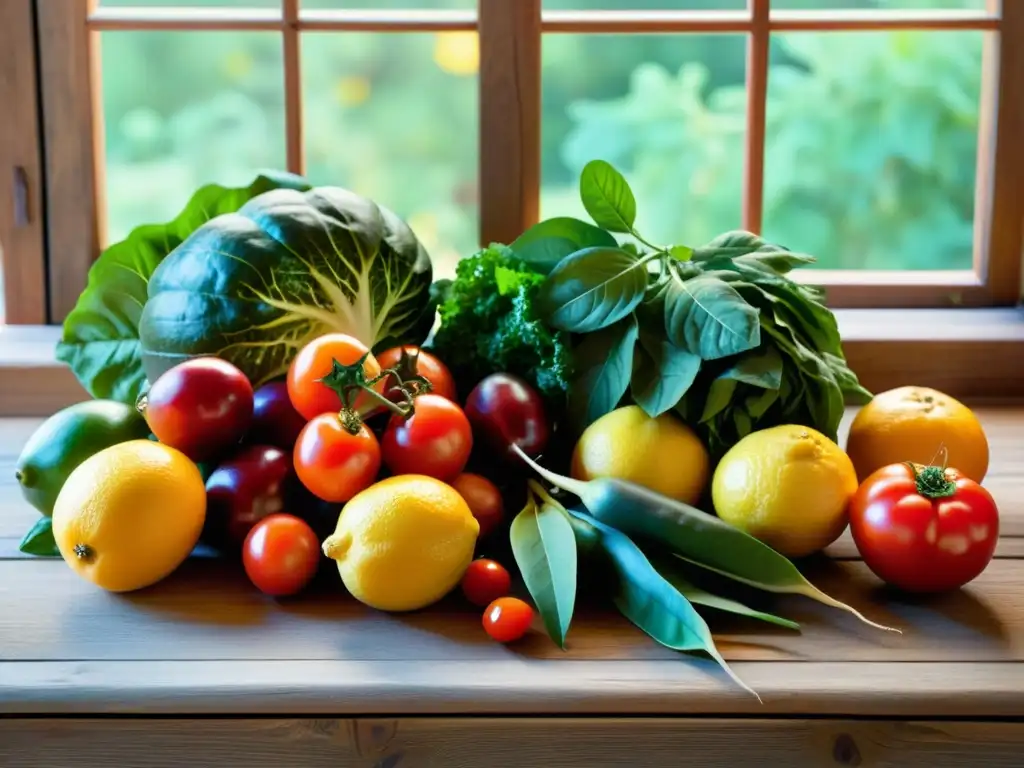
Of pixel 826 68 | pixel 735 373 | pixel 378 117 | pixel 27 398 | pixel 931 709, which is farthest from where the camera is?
pixel 378 117

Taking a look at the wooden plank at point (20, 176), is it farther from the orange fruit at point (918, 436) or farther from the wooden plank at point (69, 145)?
the orange fruit at point (918, 436)

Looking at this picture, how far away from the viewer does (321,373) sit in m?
0.95

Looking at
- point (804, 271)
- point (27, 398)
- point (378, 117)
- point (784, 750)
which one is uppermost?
point (378, 117)

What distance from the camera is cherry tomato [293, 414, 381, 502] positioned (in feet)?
2.93

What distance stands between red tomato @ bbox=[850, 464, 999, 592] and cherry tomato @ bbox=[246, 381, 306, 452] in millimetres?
487

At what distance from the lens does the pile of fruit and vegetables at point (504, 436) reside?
2.84 ft

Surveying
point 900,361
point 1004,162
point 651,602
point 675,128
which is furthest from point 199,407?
point 675,128

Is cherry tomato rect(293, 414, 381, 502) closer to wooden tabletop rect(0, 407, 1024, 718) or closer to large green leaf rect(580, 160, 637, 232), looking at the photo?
wooden tabletop rect(0, 407, 1024, 718)

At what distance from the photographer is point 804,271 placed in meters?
1.58

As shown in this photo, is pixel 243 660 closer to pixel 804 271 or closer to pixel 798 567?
pixel 798 567

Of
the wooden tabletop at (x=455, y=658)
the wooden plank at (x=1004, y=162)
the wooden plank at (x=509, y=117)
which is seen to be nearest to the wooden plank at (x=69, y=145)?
the wooden plank at (x=509, y=117)

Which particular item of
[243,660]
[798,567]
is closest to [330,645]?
[243,660]

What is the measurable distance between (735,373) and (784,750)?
33cm

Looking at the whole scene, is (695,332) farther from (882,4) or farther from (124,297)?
(882,4)
